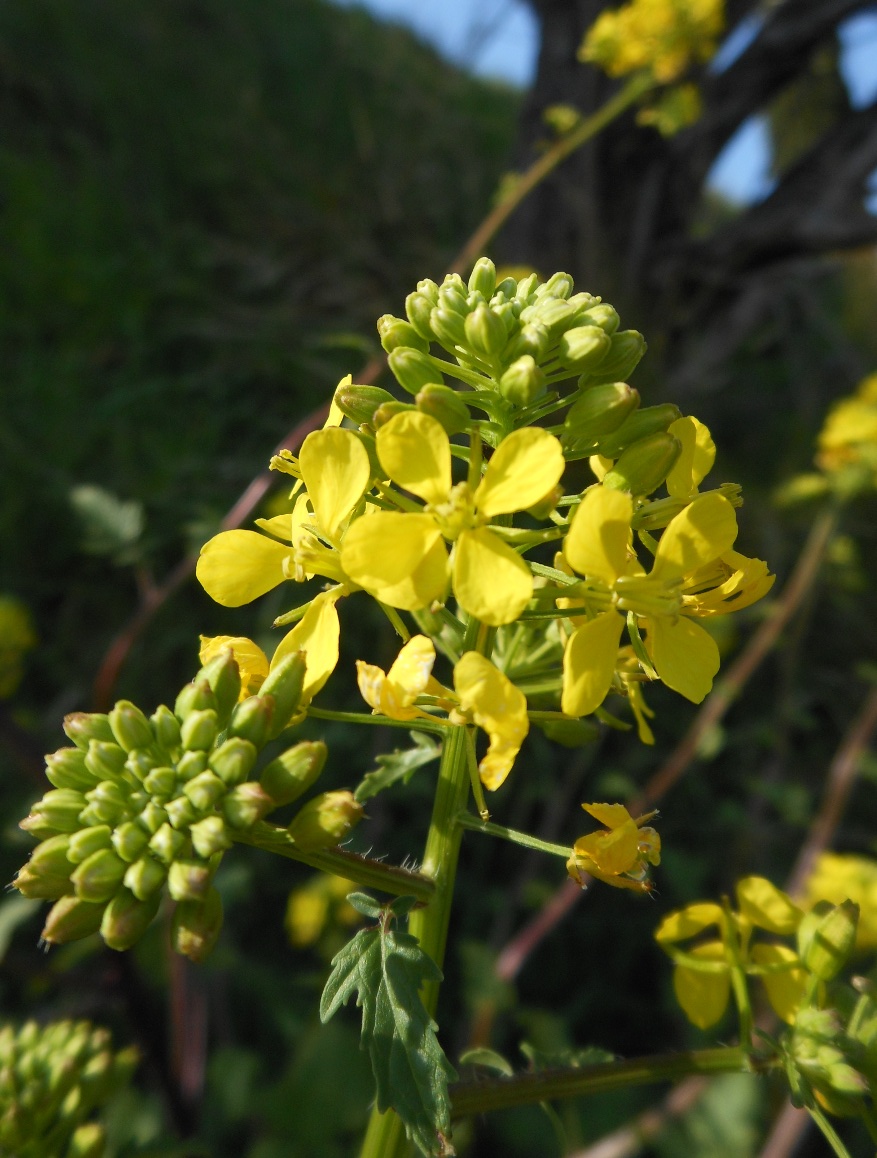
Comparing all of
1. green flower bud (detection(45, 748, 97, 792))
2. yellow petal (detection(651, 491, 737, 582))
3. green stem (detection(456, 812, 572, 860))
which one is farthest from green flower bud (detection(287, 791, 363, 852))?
yellow petal (detection(651, 491, 737, 582))

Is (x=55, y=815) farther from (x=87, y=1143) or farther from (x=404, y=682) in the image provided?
(x=87, y=1143)

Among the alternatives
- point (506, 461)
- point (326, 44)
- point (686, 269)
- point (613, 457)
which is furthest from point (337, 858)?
point (326, 44)

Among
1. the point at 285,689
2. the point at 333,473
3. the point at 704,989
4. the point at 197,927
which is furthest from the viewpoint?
the point at 704,989

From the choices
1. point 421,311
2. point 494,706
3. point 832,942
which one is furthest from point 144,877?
point 832,942

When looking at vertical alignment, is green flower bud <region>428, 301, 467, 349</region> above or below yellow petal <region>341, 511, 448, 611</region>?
above

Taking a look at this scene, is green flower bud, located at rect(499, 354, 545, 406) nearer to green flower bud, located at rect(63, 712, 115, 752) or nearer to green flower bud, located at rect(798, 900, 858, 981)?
green flower bud, located at rect(63, 712, 115, 752)
